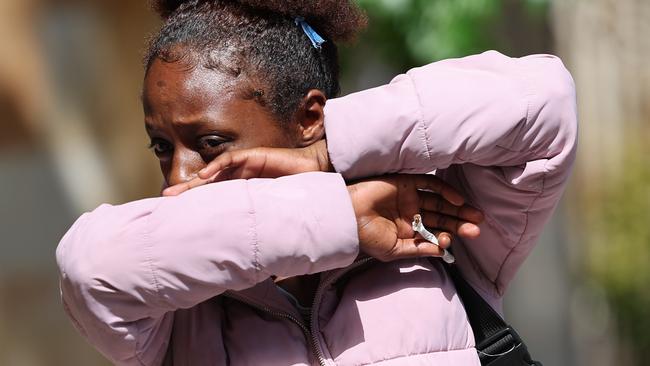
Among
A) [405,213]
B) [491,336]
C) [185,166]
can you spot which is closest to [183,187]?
[185,166]

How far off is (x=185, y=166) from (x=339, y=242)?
1.60 feet

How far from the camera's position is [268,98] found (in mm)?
2605

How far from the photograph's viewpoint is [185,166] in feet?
8.20

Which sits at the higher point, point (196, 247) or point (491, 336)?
point (196, 247)

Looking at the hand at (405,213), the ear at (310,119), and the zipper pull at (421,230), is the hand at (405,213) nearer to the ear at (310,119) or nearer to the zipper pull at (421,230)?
the zipper pull at (421,230)

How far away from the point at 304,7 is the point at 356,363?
897mm

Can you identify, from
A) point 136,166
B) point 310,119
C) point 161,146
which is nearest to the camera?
point 161,146

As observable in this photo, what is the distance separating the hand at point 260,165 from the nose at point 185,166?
6.1 inches

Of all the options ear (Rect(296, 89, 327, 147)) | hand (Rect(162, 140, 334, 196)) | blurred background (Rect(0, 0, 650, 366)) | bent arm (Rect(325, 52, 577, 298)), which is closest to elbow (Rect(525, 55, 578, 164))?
bent arm (Rect(325, 52, 577, 298))

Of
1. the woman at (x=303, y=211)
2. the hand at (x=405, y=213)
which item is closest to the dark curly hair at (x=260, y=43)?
the woman at (x=303, y=211)

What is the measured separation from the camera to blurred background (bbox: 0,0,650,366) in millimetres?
5734

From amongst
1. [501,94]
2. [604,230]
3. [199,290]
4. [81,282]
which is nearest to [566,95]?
[501,94]

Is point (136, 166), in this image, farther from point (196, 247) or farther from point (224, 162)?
point (196, 247)

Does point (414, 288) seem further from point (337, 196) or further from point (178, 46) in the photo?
point (178, 46)
